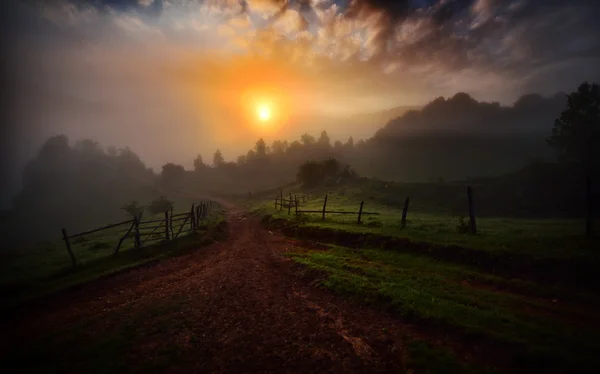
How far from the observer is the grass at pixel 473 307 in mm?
7770

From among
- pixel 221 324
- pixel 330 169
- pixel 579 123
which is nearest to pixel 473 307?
pixel 221 324

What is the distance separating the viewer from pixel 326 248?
2231 centimetres

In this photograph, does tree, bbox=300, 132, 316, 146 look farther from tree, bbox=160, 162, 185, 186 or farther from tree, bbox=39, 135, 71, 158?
tree, bbox=39, 135, 71, 158

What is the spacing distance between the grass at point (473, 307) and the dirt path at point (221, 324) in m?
1.19

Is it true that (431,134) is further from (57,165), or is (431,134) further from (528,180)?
(57,165)

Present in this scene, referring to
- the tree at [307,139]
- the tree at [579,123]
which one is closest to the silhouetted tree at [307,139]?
the tree at [307,139]

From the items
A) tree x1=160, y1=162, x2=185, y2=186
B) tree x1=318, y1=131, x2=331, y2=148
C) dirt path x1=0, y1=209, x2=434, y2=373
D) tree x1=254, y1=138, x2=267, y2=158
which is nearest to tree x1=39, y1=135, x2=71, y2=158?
tree x1=160, y1=162, x2=185, y2=186

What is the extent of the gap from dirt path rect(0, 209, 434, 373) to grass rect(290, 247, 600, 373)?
46.9 inches

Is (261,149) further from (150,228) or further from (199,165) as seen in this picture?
(150,228)

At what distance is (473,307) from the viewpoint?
10609 mm

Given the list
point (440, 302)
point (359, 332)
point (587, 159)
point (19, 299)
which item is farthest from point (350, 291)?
point (587, 159)

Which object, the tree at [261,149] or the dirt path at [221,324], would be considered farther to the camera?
the tree at [261,149]

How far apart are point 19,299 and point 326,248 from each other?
19768 mm

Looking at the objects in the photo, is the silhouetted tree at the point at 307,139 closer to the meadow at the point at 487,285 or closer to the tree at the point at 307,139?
the tree at the point at 307,139
